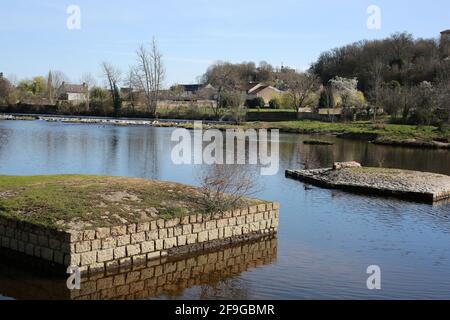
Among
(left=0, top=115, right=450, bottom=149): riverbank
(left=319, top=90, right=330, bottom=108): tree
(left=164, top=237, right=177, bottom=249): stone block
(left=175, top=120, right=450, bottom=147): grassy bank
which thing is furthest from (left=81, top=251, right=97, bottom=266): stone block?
(left=319, top=90, right=330, bottom=108): tree

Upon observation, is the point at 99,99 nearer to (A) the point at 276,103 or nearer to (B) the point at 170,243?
(A) the point at 276,103

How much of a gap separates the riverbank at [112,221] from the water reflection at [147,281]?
0.42 m

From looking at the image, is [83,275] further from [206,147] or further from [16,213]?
[206,147]

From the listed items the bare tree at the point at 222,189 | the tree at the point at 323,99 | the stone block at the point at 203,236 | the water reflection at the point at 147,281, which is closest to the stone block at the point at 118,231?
the water reflection at the point at 147,281

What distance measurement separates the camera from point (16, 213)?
15609 mm

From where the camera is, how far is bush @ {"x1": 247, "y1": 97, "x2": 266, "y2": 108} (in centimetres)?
11162

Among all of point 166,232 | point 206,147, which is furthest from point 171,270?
point 206,147

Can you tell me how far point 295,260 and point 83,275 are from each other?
6490 mm

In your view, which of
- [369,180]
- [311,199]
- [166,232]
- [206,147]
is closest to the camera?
[166,232]

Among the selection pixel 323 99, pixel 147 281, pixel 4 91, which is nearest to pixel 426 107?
pixel 323 99

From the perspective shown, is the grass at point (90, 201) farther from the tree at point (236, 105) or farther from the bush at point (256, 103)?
the bush at point (256, 103)

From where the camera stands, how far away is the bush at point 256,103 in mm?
111625

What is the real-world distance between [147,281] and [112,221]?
82.1 inches
